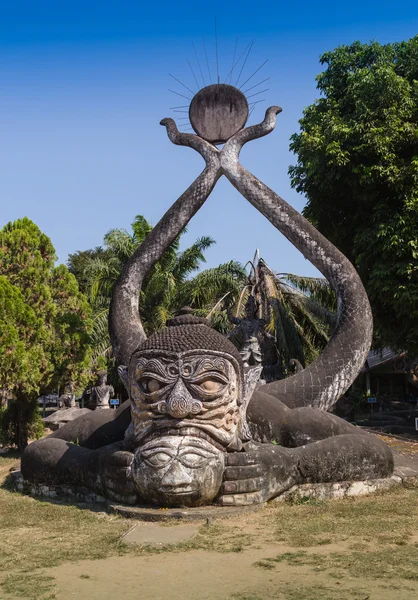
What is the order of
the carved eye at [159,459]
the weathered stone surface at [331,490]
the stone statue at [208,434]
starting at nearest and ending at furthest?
the carved eye at [159,459]
the stone statue at [208,434]
the weathered stone surface at [331,490]

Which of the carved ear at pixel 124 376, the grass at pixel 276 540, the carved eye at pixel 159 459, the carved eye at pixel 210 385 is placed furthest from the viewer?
the carved ear at pixel 124 376

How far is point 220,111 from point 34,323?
524 cm

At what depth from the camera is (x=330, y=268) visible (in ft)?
35.7

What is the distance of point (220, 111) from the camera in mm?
11984

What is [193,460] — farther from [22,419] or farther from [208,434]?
[22,419]

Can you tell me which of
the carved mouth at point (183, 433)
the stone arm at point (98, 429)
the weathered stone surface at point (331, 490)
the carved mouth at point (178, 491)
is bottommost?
the weathered stone surface at point (331, 490)

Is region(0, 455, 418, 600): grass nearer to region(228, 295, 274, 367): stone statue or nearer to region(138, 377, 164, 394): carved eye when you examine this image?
region(138, 377, 164, 394): carved eye

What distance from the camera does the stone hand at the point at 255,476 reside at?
A: 6980 millimetres

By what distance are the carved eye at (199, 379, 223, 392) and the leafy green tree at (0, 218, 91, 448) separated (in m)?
5.40

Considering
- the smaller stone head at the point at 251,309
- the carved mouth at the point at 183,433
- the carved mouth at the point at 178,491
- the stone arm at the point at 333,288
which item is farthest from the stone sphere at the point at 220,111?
the carved mouth at the point at 178,491

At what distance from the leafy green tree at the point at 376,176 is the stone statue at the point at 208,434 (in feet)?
12.7

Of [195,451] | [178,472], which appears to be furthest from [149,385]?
[178,472]

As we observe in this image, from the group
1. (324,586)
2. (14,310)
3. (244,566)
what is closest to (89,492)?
(244,566)

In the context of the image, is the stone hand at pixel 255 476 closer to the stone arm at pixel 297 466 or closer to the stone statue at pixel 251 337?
the stone arm at pixel 297 466
